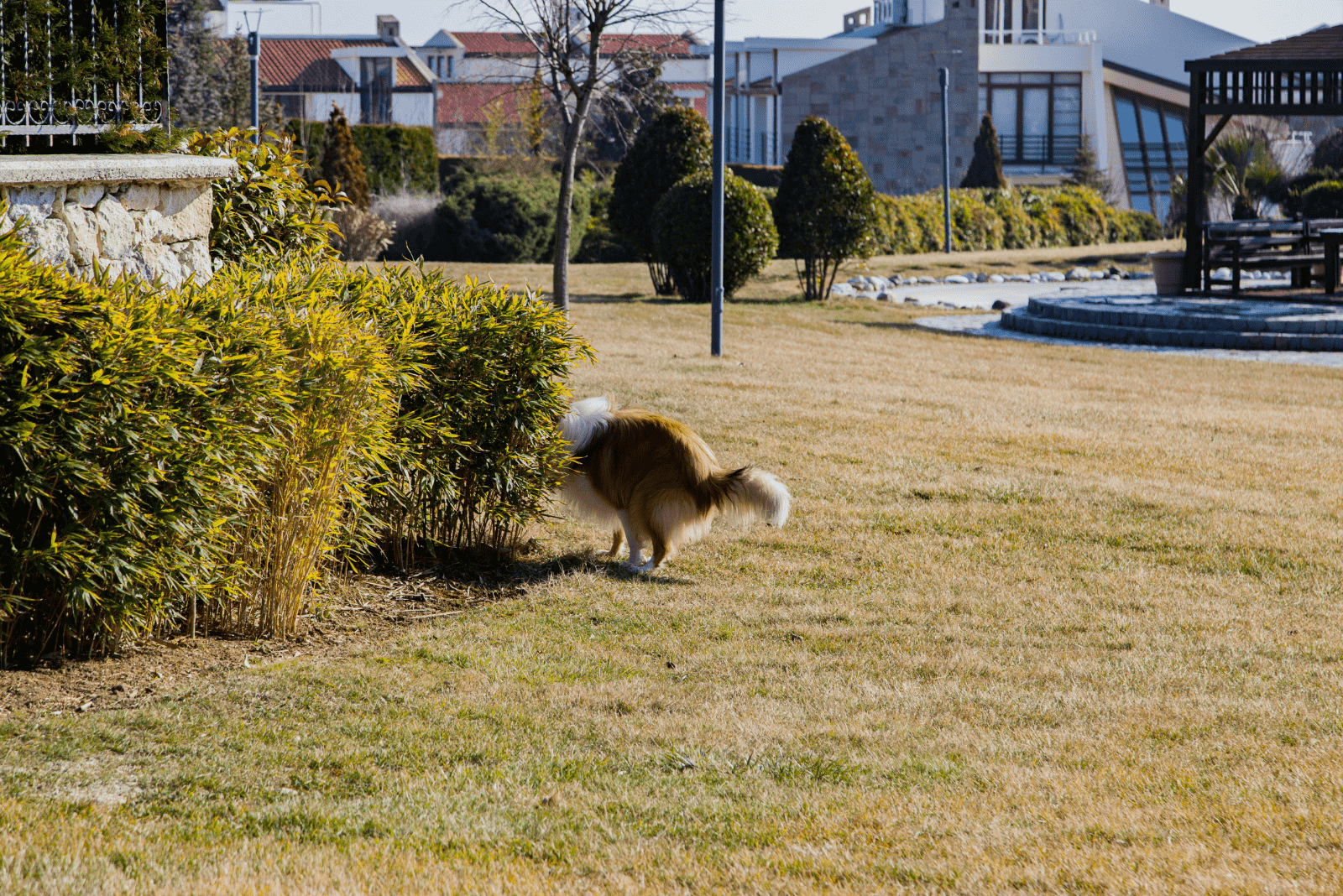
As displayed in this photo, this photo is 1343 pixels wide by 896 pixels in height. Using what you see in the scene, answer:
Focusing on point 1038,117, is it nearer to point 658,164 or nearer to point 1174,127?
point 1174,127

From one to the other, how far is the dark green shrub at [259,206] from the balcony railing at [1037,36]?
4742 cm

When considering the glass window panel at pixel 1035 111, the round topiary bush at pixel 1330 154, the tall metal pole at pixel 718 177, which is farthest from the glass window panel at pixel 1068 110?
the tall metal pole at pixel 718 177

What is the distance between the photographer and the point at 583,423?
5922mm

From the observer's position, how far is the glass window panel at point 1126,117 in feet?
167

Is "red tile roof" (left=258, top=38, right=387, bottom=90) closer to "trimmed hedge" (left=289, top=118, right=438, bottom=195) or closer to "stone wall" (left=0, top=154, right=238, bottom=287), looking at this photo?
"trimmed hedge" (left=289, top=118, right=438, bottom=195)

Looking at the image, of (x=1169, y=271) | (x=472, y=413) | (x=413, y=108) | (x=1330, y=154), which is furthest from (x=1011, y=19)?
(x=472, y=413)

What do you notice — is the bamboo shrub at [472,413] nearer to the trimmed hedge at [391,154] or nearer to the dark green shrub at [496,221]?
the dark green shrub at [496,221]

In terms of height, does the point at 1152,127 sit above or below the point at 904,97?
Result: below

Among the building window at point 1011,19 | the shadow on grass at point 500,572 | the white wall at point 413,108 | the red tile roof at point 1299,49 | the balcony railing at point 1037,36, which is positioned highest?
the building window at point 1011,19

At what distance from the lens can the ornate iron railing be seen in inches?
223

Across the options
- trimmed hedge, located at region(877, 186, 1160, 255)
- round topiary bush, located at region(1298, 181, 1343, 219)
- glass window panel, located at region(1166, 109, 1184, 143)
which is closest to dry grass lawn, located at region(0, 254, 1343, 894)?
trimmed hedge, located at region(877, 186, 1160, 255)

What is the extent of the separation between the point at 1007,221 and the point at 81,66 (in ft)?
104

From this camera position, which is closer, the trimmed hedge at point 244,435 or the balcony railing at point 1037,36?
the trimmed hedge at point 244,435

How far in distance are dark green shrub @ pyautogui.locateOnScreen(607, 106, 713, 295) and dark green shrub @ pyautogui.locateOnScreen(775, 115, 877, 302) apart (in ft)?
5.09
